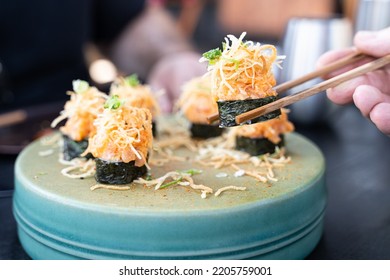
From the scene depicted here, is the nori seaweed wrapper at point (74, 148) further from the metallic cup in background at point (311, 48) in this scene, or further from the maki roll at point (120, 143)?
the metallic cup in background at point (311, 48)

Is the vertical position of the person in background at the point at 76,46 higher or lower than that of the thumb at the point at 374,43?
lower

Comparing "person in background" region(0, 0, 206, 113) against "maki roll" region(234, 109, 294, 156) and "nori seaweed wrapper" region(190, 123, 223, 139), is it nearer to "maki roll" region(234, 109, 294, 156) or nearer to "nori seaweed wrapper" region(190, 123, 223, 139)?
"nori seaweed wrapper" region(190, 123, 223, 139)

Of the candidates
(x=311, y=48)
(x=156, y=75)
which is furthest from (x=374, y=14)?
(x=156, y=75)

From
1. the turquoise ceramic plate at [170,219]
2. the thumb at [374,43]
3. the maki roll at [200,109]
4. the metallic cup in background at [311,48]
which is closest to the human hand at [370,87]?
the thumb at [374,43]

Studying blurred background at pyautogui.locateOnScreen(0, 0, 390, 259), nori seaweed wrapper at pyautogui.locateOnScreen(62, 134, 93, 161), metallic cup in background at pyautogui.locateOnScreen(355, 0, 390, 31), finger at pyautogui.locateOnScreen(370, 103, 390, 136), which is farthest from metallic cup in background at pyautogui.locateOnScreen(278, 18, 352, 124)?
nori seaweed wrapper at pyautogui.locateOnScreen(62, 134, 93, 161)

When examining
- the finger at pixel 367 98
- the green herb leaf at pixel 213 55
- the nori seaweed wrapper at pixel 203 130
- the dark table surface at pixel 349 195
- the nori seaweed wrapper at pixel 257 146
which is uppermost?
the green herb leaf at pixel 213 55
